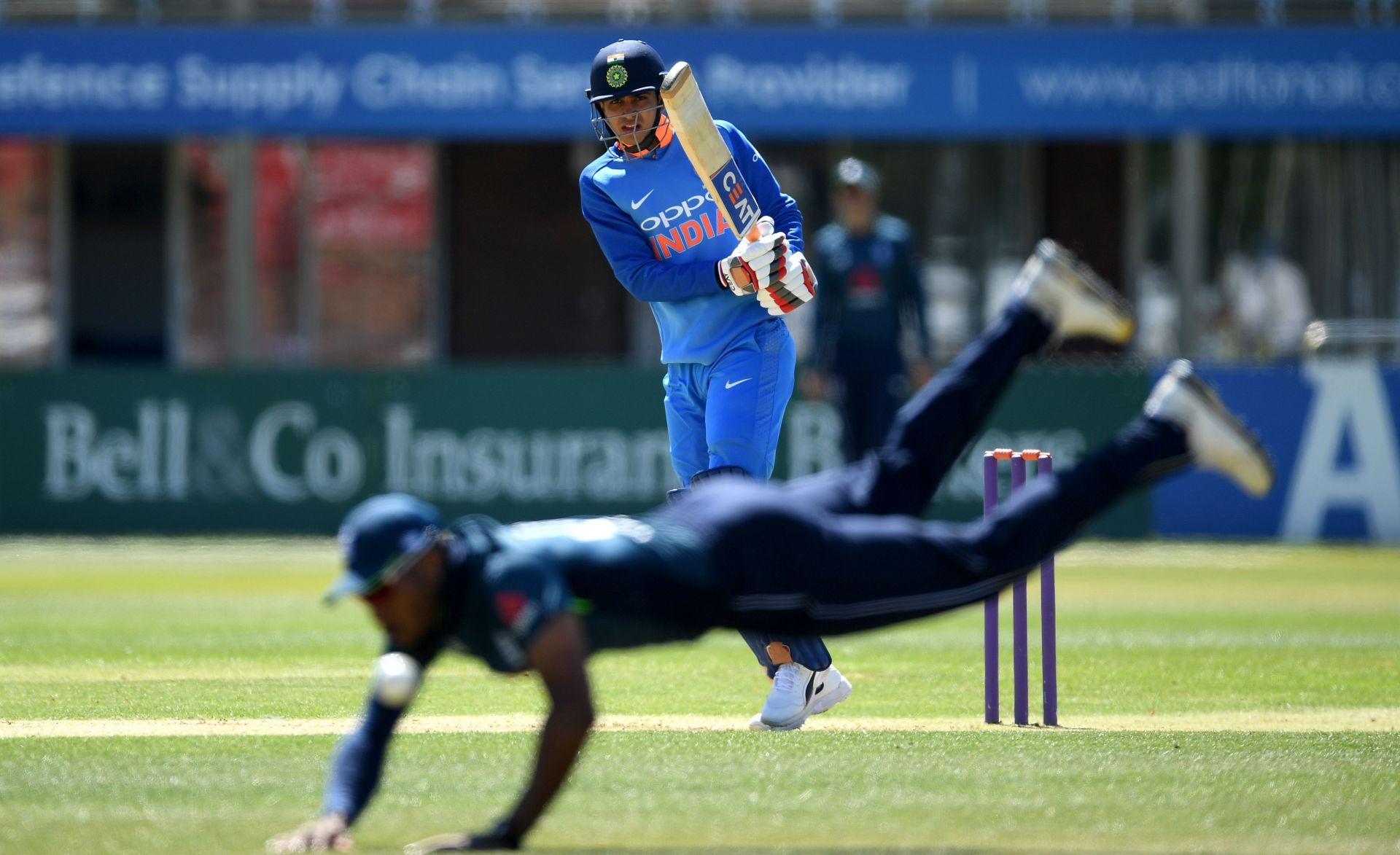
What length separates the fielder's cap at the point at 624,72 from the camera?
720cm

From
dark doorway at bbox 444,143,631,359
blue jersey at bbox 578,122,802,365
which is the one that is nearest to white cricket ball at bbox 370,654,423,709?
blue jersey at bbox 578,122,802,365

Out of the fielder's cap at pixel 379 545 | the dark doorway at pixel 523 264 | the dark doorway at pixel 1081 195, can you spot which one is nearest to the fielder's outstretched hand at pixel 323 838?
the fielder's cap at pixel 379 545

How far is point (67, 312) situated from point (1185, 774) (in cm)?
2037

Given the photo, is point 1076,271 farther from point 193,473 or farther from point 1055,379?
point 193,473

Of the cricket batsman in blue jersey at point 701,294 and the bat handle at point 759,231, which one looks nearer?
the bat handle at point 759,231

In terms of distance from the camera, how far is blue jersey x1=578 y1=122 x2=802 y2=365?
7375mm

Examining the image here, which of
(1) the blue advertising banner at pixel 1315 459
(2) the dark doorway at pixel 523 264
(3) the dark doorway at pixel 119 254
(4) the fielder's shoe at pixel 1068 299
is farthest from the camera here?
(2) the dark doorway at pixel 523 264

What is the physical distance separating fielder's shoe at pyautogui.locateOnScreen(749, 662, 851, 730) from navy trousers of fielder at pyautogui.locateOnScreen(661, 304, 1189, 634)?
1.87 meters

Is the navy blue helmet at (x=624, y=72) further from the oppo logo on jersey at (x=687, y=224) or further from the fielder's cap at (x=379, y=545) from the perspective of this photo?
the fielder's cap at (x=379, y=545)

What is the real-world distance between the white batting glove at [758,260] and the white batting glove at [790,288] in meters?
0.03

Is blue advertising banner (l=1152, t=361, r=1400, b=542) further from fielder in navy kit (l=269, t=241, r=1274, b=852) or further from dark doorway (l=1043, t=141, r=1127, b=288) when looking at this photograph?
fielder in navy kit (l=269, t=241, r=1274, b=852)

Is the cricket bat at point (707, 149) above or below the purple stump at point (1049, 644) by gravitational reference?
above

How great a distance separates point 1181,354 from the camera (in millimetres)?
21859

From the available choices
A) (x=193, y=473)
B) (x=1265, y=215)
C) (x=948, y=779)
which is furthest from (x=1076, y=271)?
(x=1265, y=215)
